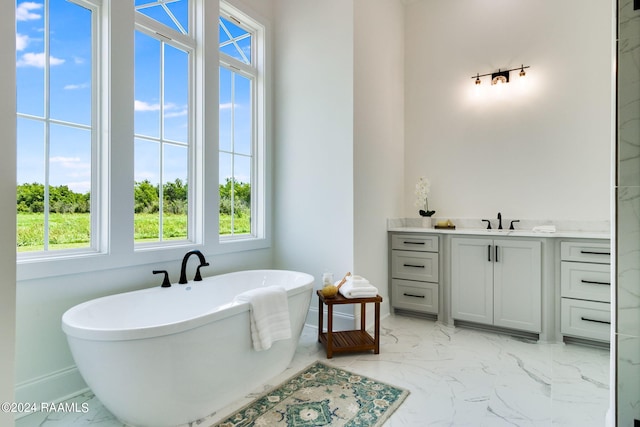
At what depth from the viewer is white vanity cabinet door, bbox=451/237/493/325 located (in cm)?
308

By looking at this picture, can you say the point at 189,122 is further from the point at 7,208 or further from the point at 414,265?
the point at 414,265

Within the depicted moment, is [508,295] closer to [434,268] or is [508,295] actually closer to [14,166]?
[434,268]

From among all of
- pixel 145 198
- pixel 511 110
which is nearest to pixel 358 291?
pixel 145 198

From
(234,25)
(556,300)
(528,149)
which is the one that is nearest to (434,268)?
(556,300)

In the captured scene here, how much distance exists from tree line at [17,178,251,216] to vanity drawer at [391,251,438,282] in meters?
1.60

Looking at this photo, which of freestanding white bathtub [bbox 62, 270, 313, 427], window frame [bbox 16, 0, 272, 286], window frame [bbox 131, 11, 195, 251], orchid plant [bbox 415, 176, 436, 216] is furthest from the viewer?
orchid plant [bbox 415, 176, 436, 216]

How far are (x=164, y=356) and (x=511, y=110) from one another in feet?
11.9

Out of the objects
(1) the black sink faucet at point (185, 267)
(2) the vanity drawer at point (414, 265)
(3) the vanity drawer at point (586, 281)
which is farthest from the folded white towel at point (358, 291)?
(3) the vanity drawer at point (586, 281)

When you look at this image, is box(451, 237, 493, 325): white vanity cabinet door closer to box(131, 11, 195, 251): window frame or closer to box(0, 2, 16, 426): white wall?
box(131, 11, 195, 251): window frame

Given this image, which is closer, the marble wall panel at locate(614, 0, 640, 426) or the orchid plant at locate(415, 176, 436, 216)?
the marble wall panel at locate(614, 0, 640, 426)

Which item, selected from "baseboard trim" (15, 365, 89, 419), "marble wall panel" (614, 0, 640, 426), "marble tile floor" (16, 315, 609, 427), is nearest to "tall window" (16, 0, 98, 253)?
"baseboard trim" (15, 365, 89, 419)

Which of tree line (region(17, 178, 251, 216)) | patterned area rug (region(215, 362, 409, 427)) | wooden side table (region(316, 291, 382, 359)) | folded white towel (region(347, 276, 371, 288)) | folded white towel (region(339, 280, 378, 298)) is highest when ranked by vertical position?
tree line (region(17, 178, 251, 216))

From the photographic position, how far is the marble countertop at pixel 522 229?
9.27 feet

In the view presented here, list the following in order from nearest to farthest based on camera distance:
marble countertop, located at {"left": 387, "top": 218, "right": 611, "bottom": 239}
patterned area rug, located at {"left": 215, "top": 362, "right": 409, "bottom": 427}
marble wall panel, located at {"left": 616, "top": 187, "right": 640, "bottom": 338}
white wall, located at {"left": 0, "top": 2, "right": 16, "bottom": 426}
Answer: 1. white wall, located at {"left": 0, "top": 2, "right": 16, "bottom": 426}
2. marble wall panel, located at {"left": 616, "top": 187, "right": 640, "bottom": 338}
3. patterned area rug, located at {"left": 215, "top": 362, "right": 409, "bottom": 427}
4. marble countertop, located at {"left": 387, "top": 218, "right": 611, "bottom": 239}
